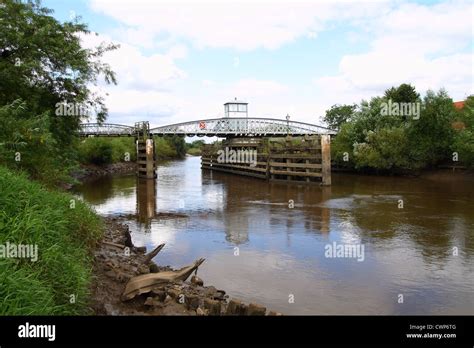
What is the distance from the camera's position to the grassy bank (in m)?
4.32

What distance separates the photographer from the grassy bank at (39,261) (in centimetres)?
432

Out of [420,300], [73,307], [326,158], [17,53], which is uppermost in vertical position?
[17,53]

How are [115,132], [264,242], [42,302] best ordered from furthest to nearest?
[115,132], [264,242], [42,302]

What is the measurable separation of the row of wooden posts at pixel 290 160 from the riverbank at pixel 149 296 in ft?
53.0

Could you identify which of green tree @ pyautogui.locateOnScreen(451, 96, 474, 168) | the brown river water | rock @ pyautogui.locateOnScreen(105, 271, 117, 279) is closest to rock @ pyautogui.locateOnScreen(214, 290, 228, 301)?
the brown river water

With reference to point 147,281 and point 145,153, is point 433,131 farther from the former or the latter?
point 147,281

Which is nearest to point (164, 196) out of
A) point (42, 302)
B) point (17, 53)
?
point (17, 53)

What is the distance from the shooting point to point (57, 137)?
13.4 meters

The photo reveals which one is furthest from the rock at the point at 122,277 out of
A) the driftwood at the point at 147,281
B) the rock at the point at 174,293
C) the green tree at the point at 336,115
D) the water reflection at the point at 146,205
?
the green tree at the point at 336,115

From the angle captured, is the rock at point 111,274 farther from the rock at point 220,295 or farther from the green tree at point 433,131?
the green tree at point 433,131

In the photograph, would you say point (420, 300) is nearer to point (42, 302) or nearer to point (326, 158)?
point (42, 302)

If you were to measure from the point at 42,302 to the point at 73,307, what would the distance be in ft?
2.15

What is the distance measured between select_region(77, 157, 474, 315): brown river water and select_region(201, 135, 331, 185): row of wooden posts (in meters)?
2.79

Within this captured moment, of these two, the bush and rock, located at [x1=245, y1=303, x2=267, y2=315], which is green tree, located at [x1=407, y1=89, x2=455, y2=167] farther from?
rock, located at [x1=245, y1=303, x2=267, y2=315]
